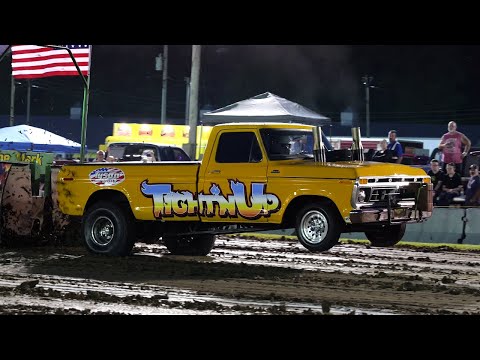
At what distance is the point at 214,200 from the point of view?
12383 millimetres

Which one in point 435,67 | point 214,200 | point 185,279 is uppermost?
point 435,67

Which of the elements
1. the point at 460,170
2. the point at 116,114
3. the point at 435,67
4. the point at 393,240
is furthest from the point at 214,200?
the point at 116,114

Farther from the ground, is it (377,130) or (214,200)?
(377,130)

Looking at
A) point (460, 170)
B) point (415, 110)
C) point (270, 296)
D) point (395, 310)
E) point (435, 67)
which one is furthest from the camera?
point (415, 110)

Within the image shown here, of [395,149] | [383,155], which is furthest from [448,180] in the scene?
[383,155]

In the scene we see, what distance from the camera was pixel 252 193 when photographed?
12.2 metres

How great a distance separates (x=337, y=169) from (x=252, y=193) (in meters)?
1.28

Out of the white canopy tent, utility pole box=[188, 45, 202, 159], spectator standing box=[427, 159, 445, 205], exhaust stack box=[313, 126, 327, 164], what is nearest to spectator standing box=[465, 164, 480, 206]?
spectator standing box=[427, 159, 445, 205]

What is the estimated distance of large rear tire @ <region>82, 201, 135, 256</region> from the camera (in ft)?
42.9

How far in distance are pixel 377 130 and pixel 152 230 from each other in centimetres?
4527

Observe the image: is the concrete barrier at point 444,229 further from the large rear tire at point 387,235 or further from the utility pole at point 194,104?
the utility pole at point 194,104

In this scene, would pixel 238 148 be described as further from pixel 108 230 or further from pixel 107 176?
pixel 108 230

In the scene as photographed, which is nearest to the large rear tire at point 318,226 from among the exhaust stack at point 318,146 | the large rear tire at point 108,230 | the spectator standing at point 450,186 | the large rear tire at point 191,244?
the exhaust stack at point 318,146

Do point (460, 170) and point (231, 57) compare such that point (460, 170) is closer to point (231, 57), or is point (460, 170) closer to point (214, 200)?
point (214, 200)
